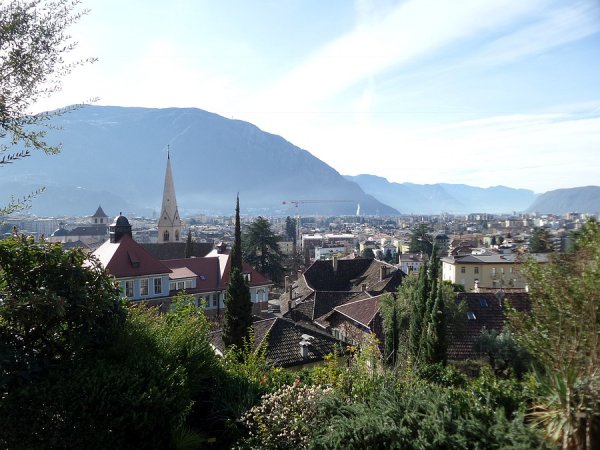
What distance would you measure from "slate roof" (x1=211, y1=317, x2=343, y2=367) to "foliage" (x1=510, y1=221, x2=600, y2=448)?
11.0 meters

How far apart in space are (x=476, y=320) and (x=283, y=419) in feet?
64.9

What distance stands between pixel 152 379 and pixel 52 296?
1.66 m

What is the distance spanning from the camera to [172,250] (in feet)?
147

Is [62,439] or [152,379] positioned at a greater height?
[152,379]

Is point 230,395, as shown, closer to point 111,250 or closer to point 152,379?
point 152,379

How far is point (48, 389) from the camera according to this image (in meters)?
5.54

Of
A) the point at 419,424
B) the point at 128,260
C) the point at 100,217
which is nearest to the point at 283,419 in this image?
the point at 419,424

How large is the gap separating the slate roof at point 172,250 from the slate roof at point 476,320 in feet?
92.5

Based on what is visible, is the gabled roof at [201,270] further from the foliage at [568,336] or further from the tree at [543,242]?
the foliage at [568,336]

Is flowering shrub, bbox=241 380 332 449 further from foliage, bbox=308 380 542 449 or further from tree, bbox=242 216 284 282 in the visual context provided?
tree, bbox=242 216 284 282

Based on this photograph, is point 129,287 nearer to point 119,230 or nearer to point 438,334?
point 119,230

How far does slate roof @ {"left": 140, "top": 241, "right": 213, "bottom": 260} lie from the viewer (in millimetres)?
43987

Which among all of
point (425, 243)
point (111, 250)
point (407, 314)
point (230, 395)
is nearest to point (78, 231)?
point (425, 243)

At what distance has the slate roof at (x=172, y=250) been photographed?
144 feet
